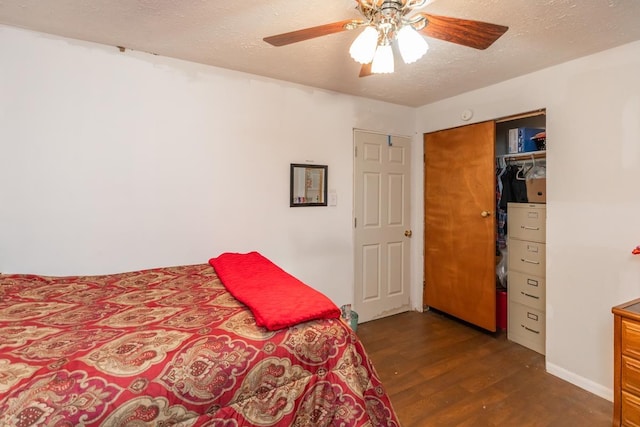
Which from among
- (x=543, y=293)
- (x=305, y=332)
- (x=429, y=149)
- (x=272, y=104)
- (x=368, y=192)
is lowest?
(x=543, y=293)

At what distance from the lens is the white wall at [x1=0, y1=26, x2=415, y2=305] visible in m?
1.90

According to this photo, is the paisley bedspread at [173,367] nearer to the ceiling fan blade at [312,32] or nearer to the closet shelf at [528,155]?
the ceiling fan blade at [312,32]

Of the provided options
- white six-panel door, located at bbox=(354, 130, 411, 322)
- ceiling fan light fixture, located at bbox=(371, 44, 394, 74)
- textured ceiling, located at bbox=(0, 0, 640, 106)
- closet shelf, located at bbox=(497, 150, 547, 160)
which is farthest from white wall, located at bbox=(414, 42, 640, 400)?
ceiling fan light fixture, located at bbox=(371, 44, 394, 74)

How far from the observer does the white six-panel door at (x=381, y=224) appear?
3.18 m

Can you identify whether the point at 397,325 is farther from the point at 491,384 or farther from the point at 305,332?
the point at 305,332

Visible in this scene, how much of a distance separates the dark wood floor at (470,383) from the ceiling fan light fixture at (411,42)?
6.30 feet

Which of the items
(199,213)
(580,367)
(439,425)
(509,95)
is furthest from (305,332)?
(509,95)

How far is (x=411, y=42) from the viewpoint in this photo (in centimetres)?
128

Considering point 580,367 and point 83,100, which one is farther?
point 580,367

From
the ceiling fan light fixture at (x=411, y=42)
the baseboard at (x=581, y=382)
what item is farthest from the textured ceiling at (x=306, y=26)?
the baseboard at (x=581, y=382)

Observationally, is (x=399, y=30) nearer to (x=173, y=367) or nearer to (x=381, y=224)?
(x=173, y=367)

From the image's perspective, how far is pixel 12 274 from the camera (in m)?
1.81

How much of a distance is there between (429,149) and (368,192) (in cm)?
86

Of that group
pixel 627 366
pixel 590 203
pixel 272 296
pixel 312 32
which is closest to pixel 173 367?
pixel 272 296
